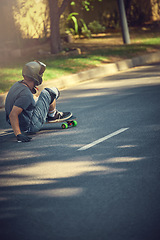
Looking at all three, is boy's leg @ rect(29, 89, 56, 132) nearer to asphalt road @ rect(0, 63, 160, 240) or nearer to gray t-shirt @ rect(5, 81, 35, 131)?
gray t-shirt @ rect(5, 81, 35, 131)

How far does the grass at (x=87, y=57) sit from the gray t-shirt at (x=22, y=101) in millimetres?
4635

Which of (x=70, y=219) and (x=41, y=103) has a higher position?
(x=41, y=103)

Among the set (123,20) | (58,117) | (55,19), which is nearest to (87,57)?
(55,19)

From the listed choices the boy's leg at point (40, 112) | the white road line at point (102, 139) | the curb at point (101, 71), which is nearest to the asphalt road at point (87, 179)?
the white road line at point (102, 139)

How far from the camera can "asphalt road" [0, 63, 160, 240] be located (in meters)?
3.71

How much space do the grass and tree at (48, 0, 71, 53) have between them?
3.09ft

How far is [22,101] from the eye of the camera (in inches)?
260

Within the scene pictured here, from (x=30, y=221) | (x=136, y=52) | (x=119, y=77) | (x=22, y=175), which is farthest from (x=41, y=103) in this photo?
(x=136, y=52)

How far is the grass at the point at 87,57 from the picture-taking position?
1323 cm

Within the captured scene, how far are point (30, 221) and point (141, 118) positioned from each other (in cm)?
399

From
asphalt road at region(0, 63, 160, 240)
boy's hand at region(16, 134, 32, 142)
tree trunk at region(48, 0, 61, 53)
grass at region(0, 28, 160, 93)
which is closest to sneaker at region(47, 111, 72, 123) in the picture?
asphalt road at region(0, 63, 160, 240)

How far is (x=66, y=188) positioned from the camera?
4.59 metres

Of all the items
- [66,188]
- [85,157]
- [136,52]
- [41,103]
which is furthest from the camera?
[136,52]

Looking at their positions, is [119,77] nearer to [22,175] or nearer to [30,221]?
[22,175]
